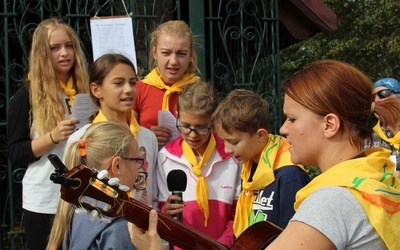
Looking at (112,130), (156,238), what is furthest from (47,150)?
(156,238)

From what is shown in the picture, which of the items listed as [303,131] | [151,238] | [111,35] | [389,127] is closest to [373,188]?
[303,131]

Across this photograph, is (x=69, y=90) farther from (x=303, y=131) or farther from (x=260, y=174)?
(x=303, y=131)

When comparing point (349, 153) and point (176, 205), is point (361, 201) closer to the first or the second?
point (349, 153)

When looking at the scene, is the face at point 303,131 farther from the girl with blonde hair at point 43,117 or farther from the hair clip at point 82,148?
the girl with blonde hair at point 43,117

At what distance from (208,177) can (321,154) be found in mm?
1695

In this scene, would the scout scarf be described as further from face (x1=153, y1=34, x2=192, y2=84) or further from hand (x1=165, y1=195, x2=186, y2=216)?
face (x1=153, y1=34, x2=192, y2=84)

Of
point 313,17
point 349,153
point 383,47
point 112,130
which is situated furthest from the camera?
point 383,47

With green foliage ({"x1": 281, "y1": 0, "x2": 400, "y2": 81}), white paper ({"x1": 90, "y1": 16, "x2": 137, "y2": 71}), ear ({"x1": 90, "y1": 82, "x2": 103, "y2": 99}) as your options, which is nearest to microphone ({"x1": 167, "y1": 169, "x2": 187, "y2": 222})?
ear ({"x1": 90, "y1": 82, "x2": 103, "y2": 99})

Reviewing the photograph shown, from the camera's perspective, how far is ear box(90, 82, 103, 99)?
12.4 feet

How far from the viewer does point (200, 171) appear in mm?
3617

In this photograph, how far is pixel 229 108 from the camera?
132 inches

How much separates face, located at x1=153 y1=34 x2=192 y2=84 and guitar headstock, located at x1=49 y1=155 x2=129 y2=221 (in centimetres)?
205

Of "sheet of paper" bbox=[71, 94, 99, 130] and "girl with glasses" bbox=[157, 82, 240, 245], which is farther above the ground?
"sheet of paper" bbox=[71, 94, 99, 130]

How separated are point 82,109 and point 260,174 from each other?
1203 millimetres
